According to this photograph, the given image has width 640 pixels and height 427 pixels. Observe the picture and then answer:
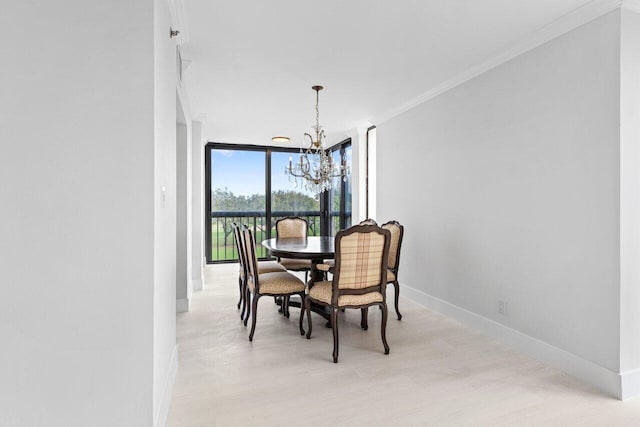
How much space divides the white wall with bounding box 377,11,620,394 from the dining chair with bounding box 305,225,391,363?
1.12 meters

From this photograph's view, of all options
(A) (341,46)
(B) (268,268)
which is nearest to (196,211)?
(B) (268,268)

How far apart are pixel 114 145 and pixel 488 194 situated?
3.03 m

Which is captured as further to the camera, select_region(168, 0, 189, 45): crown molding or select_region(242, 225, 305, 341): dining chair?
select_region(242, 225, 305, 341): dining chair

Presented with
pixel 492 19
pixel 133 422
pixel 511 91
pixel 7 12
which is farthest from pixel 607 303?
pixel 7 12

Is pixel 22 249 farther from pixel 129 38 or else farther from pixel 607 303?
pixel 607 303

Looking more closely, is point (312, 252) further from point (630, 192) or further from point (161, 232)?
point (630, 192)

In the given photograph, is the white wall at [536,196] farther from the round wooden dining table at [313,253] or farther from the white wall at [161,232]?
the white wall at [161,232]

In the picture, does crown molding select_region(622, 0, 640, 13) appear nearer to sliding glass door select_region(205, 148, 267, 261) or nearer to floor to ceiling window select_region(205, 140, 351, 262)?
floor to ceiling window select_region(205, 140, 351, 262)

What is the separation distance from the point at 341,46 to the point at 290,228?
2.90 metres

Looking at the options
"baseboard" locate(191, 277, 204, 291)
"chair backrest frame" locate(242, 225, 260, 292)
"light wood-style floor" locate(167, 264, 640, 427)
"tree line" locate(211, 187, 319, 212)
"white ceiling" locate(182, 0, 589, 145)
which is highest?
"white ceiling" locate(182, 0, 589, 145)

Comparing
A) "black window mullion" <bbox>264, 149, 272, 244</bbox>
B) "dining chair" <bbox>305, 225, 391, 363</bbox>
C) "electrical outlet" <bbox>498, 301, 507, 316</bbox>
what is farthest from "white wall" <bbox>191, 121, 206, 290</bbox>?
"electrical outlet" <bbox>498, 301, 507, 316</bbox>

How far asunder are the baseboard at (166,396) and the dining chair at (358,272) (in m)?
1.14

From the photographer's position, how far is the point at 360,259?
9.39 ft

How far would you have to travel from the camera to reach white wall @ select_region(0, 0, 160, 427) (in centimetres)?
155
